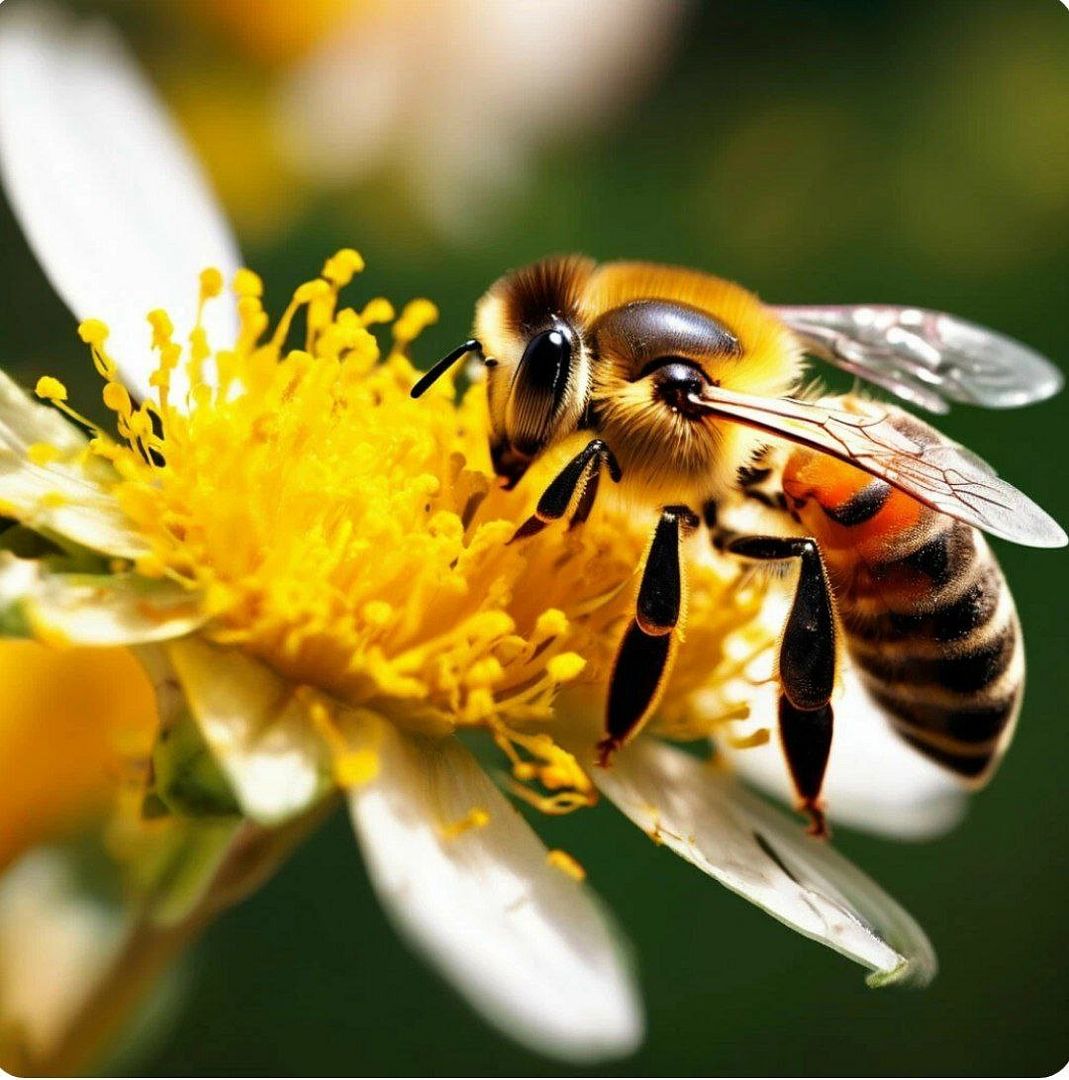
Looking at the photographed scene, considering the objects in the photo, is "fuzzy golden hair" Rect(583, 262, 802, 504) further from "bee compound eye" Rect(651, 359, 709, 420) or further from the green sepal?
the green sepal

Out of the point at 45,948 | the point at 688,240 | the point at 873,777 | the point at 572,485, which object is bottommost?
the point at 45,948

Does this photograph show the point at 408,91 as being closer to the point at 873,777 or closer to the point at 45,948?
the point at 873,777

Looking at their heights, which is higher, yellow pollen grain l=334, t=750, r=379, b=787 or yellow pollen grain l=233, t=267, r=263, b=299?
yellow pollen grain l=233, t=267, r=263, b=299

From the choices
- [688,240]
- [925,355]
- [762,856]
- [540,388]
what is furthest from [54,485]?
[688,240]

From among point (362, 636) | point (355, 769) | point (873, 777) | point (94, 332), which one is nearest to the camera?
point (355, 769)

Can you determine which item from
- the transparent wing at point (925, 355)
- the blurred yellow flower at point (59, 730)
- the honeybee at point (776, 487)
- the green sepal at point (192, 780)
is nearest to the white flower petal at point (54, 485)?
the green sepal at point (192, 780)

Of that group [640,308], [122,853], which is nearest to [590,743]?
[640,308]

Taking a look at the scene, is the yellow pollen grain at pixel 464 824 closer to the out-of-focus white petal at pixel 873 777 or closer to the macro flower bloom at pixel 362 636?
the macro flower bloom at pixel 362 636

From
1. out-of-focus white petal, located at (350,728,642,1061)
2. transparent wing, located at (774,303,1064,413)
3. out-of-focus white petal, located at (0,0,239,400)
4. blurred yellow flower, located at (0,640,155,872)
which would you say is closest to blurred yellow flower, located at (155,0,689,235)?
out-of-focus white petal, located at (0,0,239,400)
